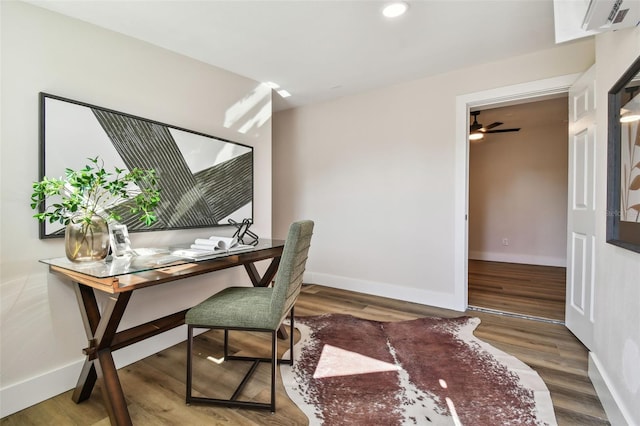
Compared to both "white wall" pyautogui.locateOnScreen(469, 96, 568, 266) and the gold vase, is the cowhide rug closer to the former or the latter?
the gold vase

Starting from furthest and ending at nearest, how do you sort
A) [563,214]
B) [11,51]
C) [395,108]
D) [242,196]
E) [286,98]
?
[563,214], [286,98], [395,108], [242,196], [11,51]

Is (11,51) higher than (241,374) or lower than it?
higher

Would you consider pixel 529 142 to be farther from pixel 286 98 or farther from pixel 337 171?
pixel 286 98

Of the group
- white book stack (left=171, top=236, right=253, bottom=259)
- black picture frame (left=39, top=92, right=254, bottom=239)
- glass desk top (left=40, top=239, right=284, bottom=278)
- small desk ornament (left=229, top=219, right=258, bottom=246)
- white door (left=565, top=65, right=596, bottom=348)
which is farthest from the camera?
small desk ornament (left=229, top=219, right=258, bottom=246)

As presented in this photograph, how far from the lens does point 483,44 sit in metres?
2.34

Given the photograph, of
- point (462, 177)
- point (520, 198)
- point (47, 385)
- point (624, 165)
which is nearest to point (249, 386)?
point (47, 385)

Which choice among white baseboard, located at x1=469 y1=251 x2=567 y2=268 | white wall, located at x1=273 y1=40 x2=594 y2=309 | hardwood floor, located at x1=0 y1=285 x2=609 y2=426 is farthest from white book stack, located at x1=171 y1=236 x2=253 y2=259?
white baseboard, located at x1=469 y1=251 x2=567 y2=268

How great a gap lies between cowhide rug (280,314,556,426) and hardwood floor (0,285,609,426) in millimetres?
99

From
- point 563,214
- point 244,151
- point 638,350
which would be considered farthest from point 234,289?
point 563,214

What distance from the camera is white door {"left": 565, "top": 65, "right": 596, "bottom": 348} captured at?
2053 millimetres

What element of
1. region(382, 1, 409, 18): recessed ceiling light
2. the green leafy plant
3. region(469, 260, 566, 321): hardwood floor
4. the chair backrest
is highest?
region(382, 1, 409, 18): recessed ceiling light

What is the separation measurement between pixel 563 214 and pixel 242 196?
17.4ft

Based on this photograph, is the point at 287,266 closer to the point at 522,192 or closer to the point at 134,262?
the point at 134,262

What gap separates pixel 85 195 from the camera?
172cm
